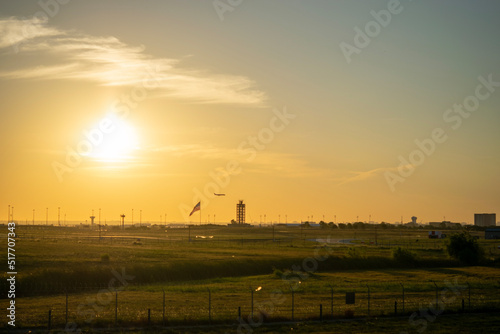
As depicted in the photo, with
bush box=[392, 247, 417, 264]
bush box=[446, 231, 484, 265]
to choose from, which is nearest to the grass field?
bush box=[392, 247, 417, 264]

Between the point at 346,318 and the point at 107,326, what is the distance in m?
17.1

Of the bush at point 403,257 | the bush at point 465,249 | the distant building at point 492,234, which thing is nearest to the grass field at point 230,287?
the bush at point 403,257

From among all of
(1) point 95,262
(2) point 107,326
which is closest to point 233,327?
(2) point 107,326

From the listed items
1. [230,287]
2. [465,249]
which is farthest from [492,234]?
[230,287]

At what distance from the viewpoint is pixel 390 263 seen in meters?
94.1

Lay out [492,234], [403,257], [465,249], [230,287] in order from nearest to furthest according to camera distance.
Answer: [230,287]
[403,257]
[465,249]
[492,234]

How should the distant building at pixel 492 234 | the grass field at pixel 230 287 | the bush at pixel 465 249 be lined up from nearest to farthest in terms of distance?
the grass field at pixel 230 287, the bush at pixel 465 249, the distant building at pixel 492 234

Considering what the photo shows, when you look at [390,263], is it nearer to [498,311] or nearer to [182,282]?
[182,282]

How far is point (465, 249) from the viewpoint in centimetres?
9688

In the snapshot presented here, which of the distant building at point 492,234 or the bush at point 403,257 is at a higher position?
the bush at point 403,257

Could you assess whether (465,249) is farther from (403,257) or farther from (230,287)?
(230,287)

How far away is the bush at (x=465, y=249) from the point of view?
96000mm

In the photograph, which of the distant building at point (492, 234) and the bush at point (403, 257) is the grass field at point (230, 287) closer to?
the bush at point (403, 257)

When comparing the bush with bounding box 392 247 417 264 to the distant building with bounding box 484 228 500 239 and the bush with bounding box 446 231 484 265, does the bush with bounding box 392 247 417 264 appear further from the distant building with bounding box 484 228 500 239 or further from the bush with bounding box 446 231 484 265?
A: the distant building with bounding box 484 228 500 239
